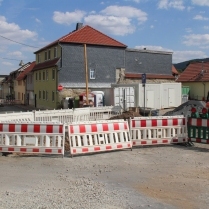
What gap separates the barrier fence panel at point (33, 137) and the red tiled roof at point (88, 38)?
93.2ft

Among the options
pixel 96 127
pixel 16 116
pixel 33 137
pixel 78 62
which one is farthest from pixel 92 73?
pixel 33 137

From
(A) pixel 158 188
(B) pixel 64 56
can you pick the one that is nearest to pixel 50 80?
(B) pixel 64 56

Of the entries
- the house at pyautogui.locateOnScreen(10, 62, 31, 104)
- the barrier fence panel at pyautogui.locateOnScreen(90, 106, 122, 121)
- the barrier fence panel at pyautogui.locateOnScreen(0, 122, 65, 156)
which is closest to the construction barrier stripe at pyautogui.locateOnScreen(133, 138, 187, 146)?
the barrier fence panel at pyautogui.locateOnScreen(0, 122, 65, 156)

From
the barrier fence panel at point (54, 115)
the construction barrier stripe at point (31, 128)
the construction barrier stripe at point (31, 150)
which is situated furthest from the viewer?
the barrier fence panel at point (54, 115)

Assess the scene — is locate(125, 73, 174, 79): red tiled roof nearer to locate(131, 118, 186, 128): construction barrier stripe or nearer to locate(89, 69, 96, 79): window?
locate(89, 69, 96, 79): window

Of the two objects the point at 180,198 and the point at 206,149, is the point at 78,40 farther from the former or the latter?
the point at 180,198

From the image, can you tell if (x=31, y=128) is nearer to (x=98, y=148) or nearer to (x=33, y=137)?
(x=33, y=137)

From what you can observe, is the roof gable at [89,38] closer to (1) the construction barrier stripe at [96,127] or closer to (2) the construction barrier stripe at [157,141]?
(2) the construction barrier stripe at [157,141]

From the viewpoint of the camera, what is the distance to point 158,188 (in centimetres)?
647

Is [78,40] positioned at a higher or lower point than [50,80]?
higher

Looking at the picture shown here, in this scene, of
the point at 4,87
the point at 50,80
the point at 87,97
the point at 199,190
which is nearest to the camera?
the point at 199,190

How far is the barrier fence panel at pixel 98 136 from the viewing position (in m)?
9.41

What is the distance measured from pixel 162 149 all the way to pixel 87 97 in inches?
765

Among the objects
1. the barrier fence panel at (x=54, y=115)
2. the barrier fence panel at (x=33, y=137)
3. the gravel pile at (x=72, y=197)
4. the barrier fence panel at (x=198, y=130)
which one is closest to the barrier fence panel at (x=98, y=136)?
the barrier fence panel at (x=33, y=137)
